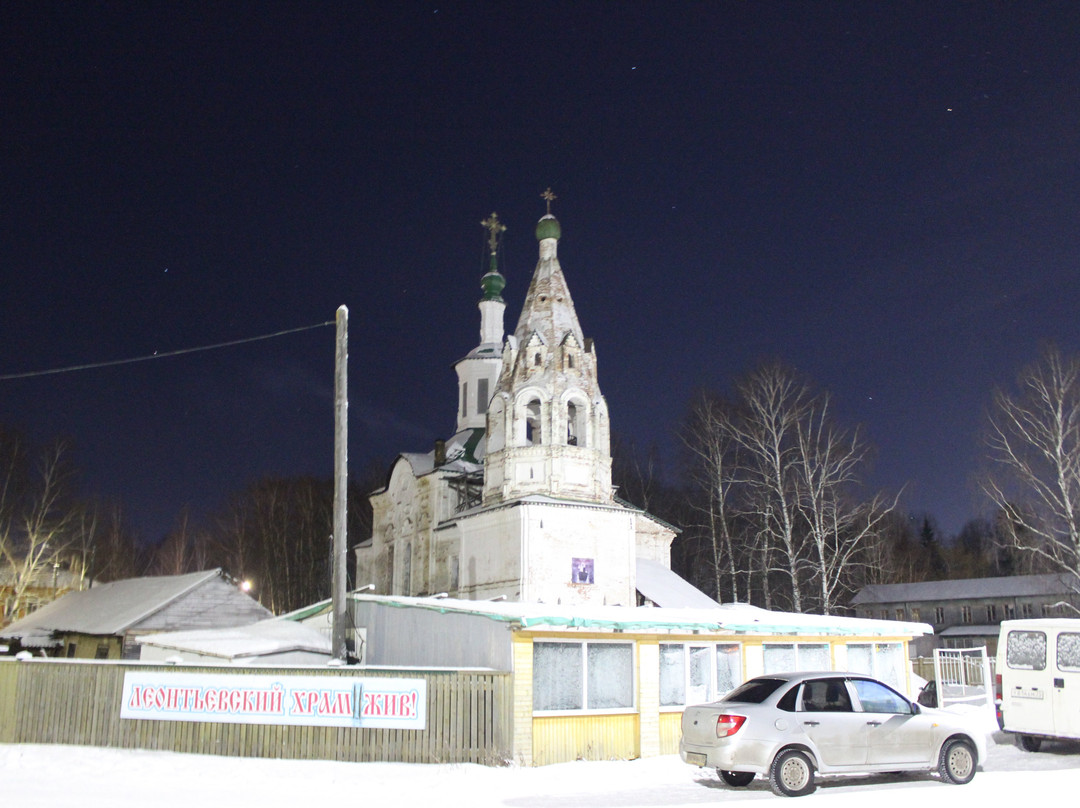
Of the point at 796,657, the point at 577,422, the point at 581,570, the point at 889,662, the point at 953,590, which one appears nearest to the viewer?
the point at 796,657

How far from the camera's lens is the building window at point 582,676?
1373 centimetres

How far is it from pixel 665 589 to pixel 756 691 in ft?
73.6

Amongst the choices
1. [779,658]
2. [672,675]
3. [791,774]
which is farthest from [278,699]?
[779,658]

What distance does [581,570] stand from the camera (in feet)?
98.8

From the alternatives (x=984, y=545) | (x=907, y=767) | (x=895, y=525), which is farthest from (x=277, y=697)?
(x=984, y=545)

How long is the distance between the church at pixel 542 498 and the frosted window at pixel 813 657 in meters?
11.8

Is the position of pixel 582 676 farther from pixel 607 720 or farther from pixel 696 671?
pixel 696 671

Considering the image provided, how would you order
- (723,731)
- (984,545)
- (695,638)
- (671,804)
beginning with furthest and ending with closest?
1. (984,545)
2. (695,638)
3. (723,731)
4. (671,804)

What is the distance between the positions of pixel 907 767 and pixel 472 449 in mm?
27990

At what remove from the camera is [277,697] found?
13320 millimetres

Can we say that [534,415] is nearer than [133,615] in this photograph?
No

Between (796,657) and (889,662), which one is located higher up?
(796,657)

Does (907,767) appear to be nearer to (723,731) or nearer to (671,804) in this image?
(723,731)

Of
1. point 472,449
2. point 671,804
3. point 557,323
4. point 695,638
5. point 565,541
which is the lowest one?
point 671,804
